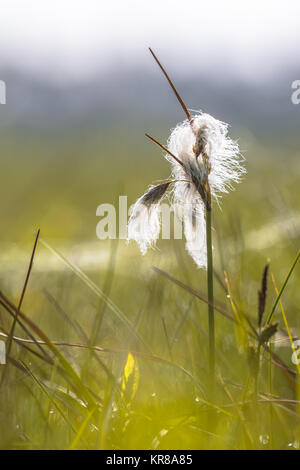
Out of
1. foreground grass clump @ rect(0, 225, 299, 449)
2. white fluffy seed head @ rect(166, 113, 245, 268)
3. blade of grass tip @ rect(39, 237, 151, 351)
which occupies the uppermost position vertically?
white fluffy seed head @ rect(166, 113, 245, 268)

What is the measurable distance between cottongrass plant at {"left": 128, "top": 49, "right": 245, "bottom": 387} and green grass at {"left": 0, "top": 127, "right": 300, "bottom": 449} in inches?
4.8

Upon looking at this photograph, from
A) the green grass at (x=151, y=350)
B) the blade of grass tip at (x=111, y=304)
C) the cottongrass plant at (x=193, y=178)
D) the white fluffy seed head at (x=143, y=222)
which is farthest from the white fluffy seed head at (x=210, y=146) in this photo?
the blade of grass tip at (x=111, y=304)

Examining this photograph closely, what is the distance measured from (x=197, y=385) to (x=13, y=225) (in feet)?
28.2

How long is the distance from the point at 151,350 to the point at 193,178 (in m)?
0.69

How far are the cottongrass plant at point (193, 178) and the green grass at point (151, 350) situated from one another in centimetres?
12

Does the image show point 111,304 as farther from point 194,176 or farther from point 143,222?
point 194,176

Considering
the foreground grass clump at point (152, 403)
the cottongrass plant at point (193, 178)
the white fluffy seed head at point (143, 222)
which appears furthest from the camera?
the white fluffy seed head at point (143, 222)

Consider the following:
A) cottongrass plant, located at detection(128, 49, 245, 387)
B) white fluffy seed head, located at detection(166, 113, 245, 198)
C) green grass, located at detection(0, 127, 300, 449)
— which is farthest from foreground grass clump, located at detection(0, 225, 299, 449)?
white fluffy seed head, located at detection(166, 113, 245, 198)

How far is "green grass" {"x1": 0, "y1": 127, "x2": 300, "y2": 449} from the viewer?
123cm

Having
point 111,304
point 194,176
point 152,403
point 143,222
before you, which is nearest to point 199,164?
point 194,176

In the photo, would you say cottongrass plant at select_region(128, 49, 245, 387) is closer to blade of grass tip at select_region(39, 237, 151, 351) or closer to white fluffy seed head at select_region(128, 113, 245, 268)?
white fluffy seed head at select_region(128, 113, 245, 268)

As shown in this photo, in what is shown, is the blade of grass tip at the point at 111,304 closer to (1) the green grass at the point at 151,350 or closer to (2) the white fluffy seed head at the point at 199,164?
(1) the green grass at the point at 151,350

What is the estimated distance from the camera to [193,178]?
143 centimetres

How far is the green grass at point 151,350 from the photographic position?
1.23 m
